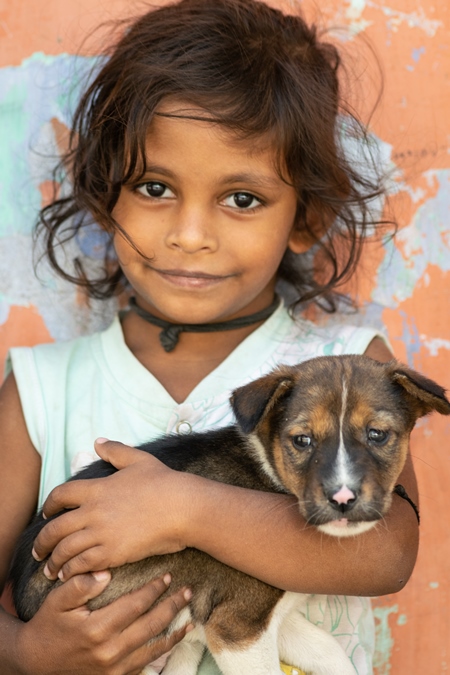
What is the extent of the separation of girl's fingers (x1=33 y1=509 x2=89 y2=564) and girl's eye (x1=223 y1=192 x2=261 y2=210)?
1487 mm

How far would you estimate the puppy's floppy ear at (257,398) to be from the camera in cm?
314

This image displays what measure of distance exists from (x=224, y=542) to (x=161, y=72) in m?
2.02

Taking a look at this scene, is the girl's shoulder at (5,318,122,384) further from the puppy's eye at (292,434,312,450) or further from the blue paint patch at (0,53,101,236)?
the puppy's eye at (292,434,312,450)

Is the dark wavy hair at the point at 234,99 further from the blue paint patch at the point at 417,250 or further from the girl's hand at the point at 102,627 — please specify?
the girl's hand at the point at 102,627

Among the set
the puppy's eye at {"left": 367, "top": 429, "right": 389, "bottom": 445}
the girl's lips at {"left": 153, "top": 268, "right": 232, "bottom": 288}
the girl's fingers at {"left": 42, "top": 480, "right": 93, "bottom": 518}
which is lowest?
the girl's fingers at {"left": 42, "top": 480, "right": 93, "bottom": 518}

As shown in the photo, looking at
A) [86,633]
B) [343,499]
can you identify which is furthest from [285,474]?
[86,633]

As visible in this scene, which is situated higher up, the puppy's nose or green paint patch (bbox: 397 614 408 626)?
the puppy's nose

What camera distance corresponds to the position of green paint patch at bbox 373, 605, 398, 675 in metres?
4.61

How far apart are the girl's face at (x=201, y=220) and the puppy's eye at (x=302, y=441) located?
104 centimetres

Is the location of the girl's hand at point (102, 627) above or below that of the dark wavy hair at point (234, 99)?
below

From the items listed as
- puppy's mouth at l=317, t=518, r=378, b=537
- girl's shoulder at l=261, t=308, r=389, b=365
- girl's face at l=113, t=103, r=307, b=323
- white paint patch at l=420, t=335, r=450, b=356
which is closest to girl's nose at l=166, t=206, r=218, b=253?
girl's face at l=113, t=103, r=307, b=323

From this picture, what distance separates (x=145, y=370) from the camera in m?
4.25

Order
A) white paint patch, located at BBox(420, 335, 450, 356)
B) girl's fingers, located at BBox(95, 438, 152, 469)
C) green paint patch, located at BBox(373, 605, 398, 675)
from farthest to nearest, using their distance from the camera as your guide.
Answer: white paint patch, located at BBox(420, 335, 450, 356) < green paint patch, located at BBox(373, 605, 398, 675) < girl's fingers, located at BBox(95, 438, 152, 469)

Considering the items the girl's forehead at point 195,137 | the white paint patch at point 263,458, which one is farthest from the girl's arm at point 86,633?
the girl's forehead at point 195,137
